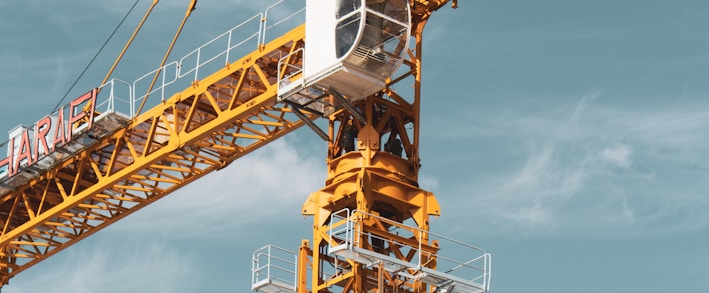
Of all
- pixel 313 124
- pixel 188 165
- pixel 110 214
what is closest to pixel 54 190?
pixel 110 214

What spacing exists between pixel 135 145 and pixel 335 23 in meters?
10.3

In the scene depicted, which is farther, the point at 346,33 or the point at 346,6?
the point at 346,6

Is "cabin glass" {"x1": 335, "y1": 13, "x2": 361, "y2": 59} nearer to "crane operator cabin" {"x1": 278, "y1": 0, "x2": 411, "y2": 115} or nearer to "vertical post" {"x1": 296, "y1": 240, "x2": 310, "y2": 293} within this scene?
"crane operator cabin" {"x1": 278, "y1": 0, "x2": 411, "y2": 115}

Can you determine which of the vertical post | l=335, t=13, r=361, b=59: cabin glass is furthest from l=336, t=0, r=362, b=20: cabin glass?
the vertical post

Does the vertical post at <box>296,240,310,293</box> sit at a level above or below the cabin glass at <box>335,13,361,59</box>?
below

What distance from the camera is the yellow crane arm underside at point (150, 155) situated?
165 feet

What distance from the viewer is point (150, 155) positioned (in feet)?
174

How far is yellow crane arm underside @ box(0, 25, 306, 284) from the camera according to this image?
50156 mm

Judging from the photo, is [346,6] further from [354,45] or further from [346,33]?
[354,45]

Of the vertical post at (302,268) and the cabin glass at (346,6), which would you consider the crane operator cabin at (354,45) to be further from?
the vertical post at (302,268)

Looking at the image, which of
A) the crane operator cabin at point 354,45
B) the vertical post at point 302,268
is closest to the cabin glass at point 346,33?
the crane operator cabin at point 354,45

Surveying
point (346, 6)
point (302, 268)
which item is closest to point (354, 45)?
point (346, 6)

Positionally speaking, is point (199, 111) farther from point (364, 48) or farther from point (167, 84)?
point (364, 48)

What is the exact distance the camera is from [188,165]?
53.7m
